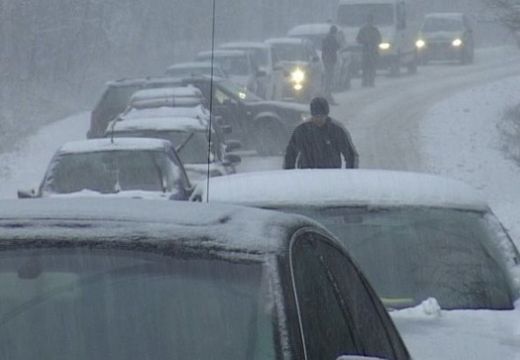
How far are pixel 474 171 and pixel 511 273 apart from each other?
19.6 metres

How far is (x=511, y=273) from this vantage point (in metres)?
6.98

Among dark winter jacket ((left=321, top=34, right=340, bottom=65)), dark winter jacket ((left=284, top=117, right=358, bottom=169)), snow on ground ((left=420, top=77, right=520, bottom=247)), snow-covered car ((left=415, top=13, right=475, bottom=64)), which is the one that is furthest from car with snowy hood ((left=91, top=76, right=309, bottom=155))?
snow-covered car ((left=415, top=13, right=475, bottom=64))

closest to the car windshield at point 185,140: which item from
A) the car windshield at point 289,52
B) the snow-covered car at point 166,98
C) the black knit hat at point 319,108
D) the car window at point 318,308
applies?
the snow-covered car at point 166,98

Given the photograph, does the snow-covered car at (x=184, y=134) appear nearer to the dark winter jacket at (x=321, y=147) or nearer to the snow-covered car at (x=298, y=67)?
the dark winter jacket at (x=321, y=147)

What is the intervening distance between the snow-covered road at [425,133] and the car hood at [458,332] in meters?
9.93

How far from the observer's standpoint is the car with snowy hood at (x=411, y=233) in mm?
7004

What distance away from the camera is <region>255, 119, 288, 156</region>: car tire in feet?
86.9

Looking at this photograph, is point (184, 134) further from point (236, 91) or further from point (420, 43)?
point (420, 43)

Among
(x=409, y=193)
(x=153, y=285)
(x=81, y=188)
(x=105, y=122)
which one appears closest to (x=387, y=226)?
(x=409, y=193)

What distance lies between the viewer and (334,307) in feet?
14.3

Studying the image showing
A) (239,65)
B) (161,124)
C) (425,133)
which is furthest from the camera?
(239,65)

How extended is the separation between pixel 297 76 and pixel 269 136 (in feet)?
39.8

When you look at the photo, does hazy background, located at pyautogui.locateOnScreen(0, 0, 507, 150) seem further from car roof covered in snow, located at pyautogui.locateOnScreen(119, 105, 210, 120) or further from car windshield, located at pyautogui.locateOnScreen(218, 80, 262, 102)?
car roof covered in snow, located at pyautogui.locateOnScreen(119, 105, 210, 120)

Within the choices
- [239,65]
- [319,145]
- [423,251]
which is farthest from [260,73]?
[423,251]
